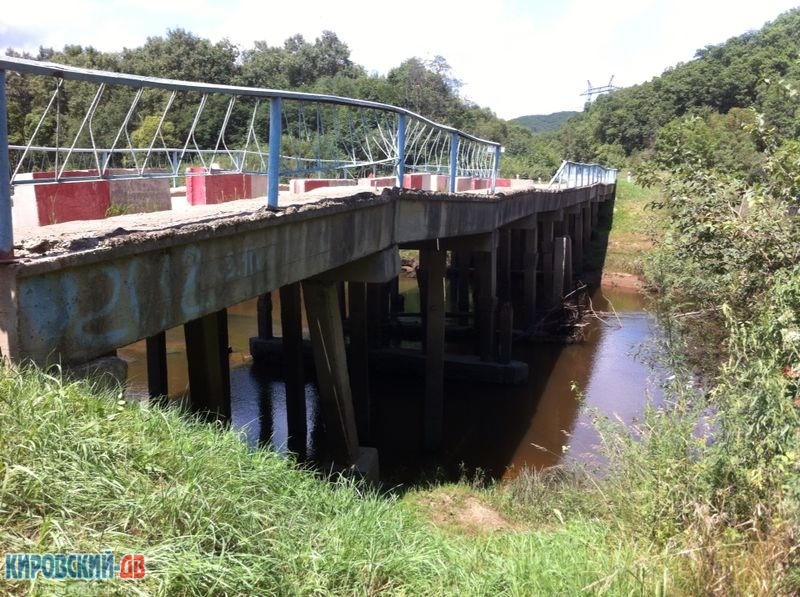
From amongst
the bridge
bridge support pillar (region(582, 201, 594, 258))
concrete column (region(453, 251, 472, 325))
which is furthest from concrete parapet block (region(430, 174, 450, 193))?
bridge support pillar (region(582, 201, 594, 258))

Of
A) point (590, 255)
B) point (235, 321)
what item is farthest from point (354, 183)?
point (590, 255)

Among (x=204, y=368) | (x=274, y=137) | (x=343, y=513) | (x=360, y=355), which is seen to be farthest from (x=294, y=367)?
(x=343, y=513)

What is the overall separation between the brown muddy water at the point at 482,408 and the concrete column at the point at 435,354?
327 mm

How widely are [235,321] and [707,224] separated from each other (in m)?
13.7

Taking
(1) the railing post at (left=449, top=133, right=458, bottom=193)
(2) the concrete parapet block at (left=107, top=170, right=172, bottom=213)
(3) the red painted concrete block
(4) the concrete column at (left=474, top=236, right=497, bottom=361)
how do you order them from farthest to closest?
(4) the concrete column at (left=474, top=236, right=497, bottom=361) → (1) the railing post at (left=449, top=133, right=458, bottom=193) → (3) the red painted concrete block → (2) the concrete parapet block at (left=107, top=170, right=172, bottom=213)

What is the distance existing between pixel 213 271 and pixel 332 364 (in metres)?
2.91

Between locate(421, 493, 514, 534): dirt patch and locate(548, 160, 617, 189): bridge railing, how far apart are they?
10788 mm

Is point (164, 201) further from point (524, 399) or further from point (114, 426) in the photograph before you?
point (524, 399)

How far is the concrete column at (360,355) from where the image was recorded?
406 inches

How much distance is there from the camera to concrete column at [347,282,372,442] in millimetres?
10320

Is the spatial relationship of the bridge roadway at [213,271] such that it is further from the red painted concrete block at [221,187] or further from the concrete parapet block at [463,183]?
the concrete parapet block at [463,183]

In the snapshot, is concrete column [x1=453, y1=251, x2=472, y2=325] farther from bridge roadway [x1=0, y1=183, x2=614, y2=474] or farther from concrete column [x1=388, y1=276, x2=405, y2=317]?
bridge roadway [x1=0, y1=183, x2=614, y2=474]

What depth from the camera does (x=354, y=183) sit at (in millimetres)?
9664

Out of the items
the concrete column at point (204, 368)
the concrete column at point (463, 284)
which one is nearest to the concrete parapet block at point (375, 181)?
the concrete column at point (204, 368)
